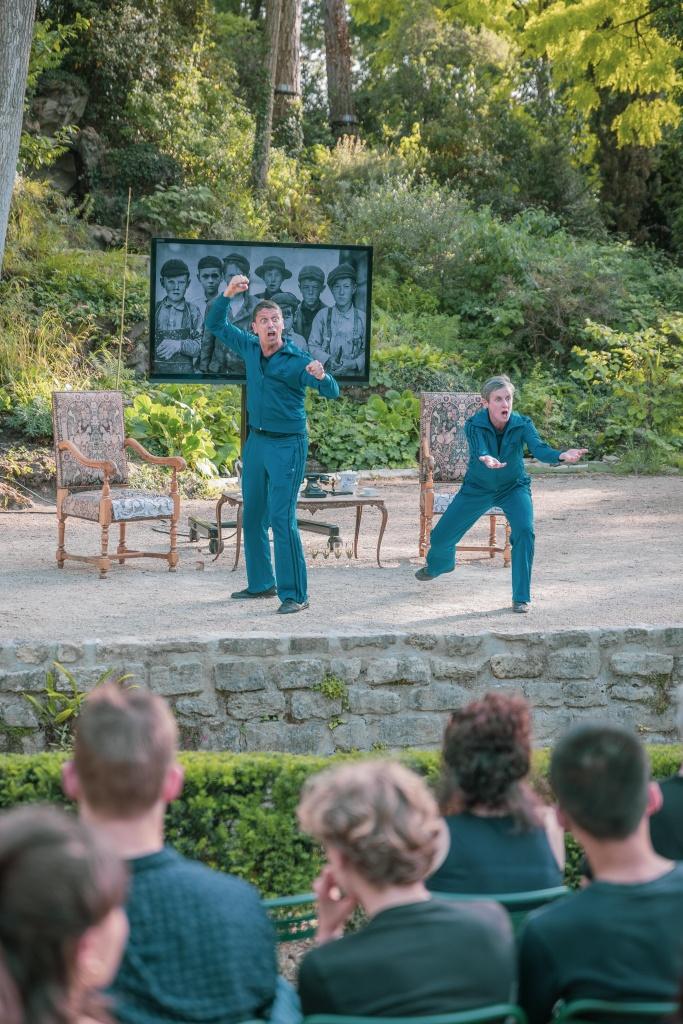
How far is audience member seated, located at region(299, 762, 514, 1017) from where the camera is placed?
2.31m

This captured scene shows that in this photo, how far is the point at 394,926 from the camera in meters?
2.33

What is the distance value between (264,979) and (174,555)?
6.37m

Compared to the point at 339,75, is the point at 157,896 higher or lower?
lower

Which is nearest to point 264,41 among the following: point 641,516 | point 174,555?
point 641,516

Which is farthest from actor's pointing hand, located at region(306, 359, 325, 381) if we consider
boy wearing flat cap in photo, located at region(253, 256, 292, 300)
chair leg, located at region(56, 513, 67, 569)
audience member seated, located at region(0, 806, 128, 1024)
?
audience member seated, located at region(0, 806, 128, 1024)

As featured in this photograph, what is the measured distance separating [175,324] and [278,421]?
5.90 ft

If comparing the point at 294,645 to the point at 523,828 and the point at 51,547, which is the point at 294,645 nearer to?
the point at 523,828

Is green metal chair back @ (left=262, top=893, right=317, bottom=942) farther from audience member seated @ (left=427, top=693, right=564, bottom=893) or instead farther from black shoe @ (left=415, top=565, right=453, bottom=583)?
black shoe @ (left=415, top=565, right=453, bottom=583)

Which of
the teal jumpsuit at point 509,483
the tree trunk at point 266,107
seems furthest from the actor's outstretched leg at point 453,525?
the tree trunk at point 266,107

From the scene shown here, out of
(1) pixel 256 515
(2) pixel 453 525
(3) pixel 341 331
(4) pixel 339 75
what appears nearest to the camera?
(1) pixel 256 515

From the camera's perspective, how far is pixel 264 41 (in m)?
21.4

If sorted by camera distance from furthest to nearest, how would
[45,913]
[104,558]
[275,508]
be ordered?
[104,558], [275,508], [45,913]

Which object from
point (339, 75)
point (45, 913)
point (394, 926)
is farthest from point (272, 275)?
point (339, 75)

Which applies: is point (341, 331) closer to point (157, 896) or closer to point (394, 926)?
point (157, 896)
